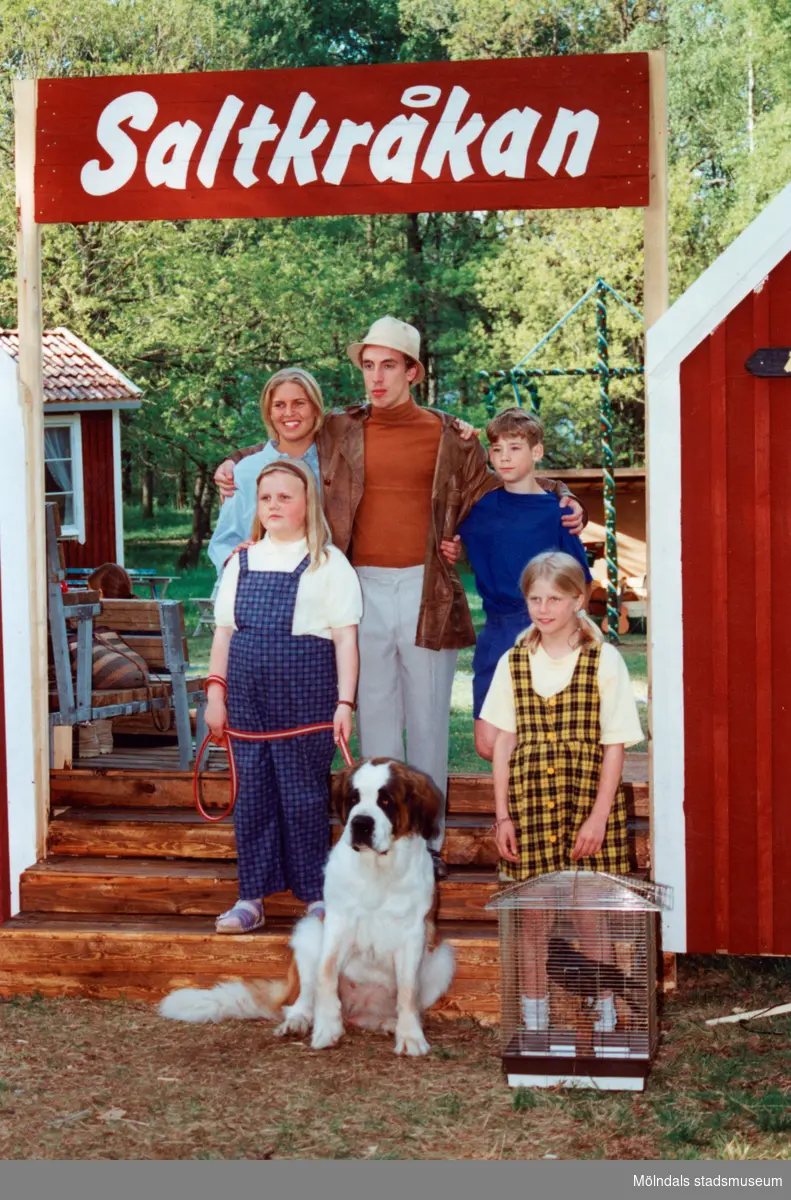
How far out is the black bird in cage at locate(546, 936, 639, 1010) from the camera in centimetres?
474

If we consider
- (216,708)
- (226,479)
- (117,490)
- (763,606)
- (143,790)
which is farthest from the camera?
(117,490)

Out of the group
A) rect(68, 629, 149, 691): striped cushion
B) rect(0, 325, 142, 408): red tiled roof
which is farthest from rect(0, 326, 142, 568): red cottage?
rect(68, 629, 149, 691): striped cushion

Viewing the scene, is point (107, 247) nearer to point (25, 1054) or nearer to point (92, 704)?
point (92, 704)

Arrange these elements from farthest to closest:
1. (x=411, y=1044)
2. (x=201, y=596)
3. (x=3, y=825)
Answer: (x=201, y=596) < (x=3, y=825) < (x=411, y=1044)

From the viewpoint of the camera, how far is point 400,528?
5531 millimetres

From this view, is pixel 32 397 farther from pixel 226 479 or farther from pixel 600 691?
pixel 600 691

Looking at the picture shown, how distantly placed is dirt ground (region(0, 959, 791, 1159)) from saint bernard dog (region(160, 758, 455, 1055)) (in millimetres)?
112

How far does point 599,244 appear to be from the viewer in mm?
25578

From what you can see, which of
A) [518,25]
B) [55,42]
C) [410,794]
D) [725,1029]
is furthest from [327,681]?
Result: [518,25]

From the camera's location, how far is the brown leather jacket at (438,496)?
17.8 ft

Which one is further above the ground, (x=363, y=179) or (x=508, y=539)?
(x=363, y=179)

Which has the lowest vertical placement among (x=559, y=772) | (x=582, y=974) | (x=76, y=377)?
(x=582, y=974)

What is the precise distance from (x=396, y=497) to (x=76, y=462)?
1273cm

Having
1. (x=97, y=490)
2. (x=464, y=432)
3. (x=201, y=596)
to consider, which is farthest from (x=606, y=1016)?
(x=201, y=596)
